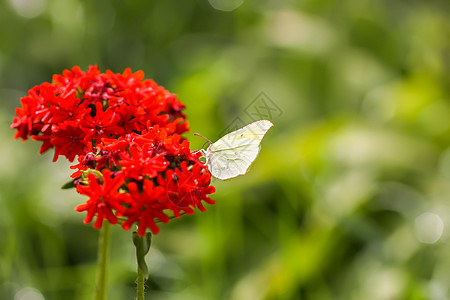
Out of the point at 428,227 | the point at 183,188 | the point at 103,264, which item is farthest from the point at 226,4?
the point at 183,188

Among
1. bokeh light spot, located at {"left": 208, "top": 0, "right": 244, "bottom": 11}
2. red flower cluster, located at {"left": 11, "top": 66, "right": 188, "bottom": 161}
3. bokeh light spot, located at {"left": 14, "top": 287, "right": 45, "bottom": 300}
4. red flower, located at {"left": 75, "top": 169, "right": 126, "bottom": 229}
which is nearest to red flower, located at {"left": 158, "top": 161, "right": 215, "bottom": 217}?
red flower, located at {"left": 75, "top": 169, "right": 126, "bottom": 229}

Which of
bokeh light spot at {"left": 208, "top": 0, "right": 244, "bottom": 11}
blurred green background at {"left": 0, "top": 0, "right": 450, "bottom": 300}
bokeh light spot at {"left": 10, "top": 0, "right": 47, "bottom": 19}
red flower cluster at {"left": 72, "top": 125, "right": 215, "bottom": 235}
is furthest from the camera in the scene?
bokeh light spot at {"left": 208, "top": 0, "right": 244, "bottom": 11}

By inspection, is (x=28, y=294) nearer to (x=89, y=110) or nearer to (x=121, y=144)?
(x=89, y=110)

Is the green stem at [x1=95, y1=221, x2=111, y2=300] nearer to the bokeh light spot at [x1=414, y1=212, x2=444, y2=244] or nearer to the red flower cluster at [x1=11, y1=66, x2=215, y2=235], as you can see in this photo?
the red flower cluster at [x1=11, y1=66, x2=215, y2=235]

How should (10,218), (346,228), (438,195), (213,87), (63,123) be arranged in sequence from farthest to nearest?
(213,87)
(438,195)
(346,228)
(10,218)
(63,123)

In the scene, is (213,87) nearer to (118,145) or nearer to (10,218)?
(10,218)

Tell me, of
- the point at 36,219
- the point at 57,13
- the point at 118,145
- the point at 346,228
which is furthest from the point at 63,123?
the point at 57,13
